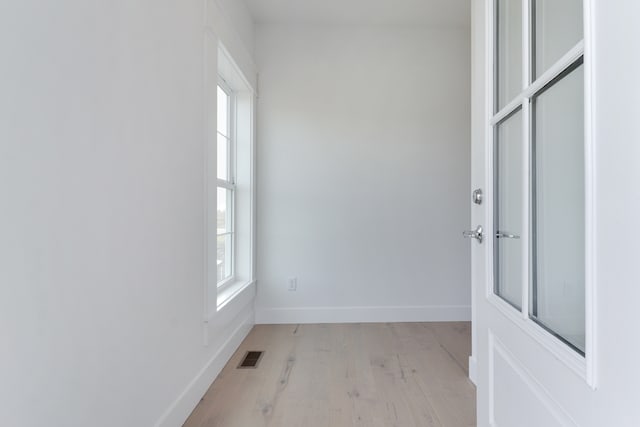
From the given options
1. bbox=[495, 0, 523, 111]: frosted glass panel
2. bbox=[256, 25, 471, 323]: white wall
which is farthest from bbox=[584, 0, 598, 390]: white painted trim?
bbox=[256, 25, 471, 323]: white wall

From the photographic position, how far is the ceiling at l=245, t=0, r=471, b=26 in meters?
2.57

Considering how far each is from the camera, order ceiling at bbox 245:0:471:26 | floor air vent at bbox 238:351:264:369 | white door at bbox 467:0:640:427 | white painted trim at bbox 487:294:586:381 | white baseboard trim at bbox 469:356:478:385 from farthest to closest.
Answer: ceiling at bbox 245:0:471:26 < floor air vent at bbox 238:351:264:369 < white baseboard trim at bbox 469:356:478:385 < white painted trim at bbox 487:294:586:381 < white door at bbox 467:0:640:427

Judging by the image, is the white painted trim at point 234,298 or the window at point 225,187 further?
the window at point 225,187

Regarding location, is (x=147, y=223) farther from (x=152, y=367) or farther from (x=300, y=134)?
(x=300, y=134)

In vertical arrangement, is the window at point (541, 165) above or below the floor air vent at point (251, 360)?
above

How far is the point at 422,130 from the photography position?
9.47ft

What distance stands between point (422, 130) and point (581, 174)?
234 centimetres

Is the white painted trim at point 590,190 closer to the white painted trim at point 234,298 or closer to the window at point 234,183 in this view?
the white painted trim at point 234,298

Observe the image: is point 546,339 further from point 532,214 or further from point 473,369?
point 473,369

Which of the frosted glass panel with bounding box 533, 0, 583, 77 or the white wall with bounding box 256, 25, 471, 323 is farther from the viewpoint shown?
the white wall with bounding box 256, 25, 471, 323

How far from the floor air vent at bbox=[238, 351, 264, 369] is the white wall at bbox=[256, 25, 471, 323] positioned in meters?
0.58

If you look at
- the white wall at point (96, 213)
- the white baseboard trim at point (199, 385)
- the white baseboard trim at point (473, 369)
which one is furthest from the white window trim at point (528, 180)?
the white baseboard trim at point (199, 385)

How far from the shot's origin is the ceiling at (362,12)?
257 centimetres

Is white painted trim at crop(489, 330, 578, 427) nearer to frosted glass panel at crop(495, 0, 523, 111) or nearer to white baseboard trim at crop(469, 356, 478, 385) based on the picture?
frosted glass panel at crop(495, 0, 523, 111)
